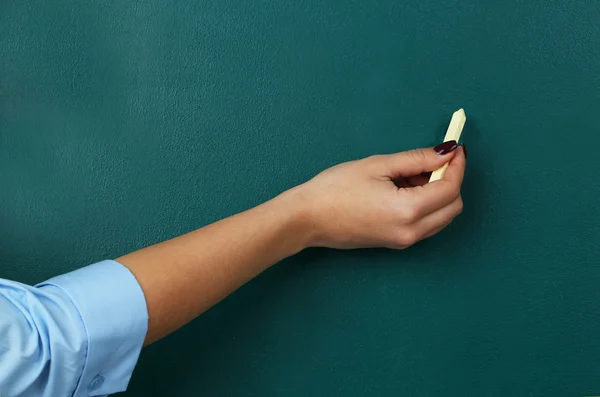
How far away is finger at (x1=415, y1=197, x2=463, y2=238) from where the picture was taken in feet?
2.19

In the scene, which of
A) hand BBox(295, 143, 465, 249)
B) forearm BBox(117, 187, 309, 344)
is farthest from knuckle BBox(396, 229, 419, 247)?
forearm BBox(117, 187, 309, 344)

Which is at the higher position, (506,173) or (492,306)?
(506,173)

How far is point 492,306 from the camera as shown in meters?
0.73

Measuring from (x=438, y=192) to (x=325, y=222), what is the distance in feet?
0.43

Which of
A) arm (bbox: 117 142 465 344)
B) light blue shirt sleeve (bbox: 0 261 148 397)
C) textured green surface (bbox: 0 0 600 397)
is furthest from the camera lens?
textured green surface (bbox: 0 0 600 397)

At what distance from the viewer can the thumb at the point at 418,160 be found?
0.67 m

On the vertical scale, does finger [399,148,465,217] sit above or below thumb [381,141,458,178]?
below

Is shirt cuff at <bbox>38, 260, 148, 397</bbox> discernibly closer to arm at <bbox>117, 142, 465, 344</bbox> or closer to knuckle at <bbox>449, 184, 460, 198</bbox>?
arm at <bbox>117, 142, 465, 344</bbox>

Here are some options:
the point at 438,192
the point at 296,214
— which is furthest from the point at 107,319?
the point at 438,192

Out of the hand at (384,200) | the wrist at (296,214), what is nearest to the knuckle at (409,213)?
the hand at (384,200)

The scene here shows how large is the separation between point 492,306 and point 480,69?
0.29 meters

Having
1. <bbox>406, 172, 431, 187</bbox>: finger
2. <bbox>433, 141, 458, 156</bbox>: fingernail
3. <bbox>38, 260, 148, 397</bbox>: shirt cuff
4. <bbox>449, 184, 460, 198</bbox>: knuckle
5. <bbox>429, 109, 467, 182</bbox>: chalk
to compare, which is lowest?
<bbox>38, 260, 148, 397</bbox>: shirt cuff

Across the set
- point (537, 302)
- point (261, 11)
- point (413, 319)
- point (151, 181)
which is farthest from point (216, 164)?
point (537, 302)

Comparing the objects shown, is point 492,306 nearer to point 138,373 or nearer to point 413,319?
point 413,319
